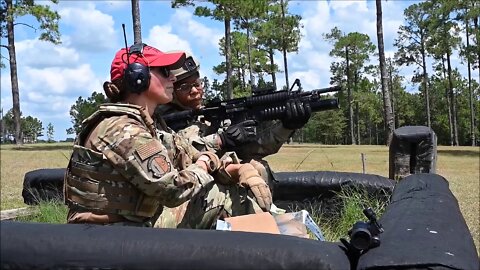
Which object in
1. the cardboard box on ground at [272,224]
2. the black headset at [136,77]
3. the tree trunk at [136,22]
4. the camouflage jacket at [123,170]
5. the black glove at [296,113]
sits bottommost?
the cardboard box on ground at [272,224]

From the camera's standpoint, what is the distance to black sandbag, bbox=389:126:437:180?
5.28 meters

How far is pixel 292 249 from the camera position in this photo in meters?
1.82

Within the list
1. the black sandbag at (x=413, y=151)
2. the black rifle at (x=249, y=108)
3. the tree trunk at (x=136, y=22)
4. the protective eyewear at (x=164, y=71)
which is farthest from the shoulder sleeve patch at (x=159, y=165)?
the tree trunk at (x=136, y=22)

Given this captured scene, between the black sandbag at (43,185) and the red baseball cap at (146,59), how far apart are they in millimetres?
3025

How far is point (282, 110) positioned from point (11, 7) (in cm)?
1846

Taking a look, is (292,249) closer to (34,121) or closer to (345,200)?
(345,200)

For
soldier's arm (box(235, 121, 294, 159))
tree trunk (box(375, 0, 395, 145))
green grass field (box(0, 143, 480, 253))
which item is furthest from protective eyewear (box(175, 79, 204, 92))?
tree trunk (box(375, 0, 395, 145))

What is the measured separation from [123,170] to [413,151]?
3.60 m

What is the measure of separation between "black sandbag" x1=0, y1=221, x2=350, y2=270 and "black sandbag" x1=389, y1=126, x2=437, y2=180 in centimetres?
354

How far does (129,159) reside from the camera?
2381 mm

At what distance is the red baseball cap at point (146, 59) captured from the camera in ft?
9.00

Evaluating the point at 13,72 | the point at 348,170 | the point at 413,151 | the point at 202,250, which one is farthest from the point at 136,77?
the point at 13,72

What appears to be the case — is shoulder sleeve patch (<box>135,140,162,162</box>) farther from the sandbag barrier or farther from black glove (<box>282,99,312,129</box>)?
black glove (<box>282,99,312,129</box>)

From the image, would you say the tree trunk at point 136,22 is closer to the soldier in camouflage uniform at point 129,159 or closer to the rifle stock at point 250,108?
the rifle stock at point 250,108
